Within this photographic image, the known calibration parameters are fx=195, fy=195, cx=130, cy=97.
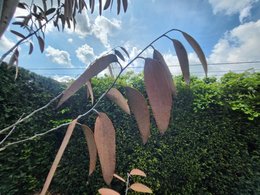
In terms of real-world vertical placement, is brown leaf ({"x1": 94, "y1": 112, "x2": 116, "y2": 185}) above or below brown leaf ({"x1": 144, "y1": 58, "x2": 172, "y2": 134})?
below

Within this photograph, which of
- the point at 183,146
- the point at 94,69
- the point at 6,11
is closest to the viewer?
the point at 6,11

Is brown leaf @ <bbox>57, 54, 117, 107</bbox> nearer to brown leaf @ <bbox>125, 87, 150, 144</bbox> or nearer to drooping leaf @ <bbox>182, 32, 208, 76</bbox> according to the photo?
brown leaf @ <bbox>125, 87, 150, 144</bbox>

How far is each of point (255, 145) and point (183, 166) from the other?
134 cm

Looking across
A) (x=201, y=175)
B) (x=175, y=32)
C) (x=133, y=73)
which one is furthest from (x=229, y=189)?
(x=175, y=32)

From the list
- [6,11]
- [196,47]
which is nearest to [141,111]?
[196,47]

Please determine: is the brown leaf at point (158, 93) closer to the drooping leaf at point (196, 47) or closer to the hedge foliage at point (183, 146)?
the drooping leaf at point (196, 47)

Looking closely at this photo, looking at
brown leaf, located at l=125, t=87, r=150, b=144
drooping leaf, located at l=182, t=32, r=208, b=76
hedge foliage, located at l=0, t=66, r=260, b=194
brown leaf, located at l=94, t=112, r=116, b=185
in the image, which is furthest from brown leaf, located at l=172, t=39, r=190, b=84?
hedge foliage, located at l=0, t=66, r=260, b=194

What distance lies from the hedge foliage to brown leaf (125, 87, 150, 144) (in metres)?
2.85

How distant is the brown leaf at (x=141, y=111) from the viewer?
44cm

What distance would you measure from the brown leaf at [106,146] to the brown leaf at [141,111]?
0.23 feet

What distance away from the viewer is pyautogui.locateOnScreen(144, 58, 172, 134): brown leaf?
365 millimetres

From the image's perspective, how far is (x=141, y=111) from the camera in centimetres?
46

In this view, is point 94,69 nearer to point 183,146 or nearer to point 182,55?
Answer: point 182,55

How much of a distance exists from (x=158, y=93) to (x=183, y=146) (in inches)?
129
